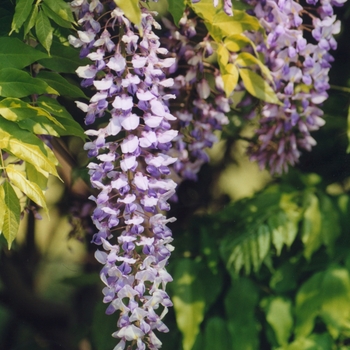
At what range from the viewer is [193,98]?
1.88 meters

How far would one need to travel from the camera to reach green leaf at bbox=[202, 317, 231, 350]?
1.95 meters

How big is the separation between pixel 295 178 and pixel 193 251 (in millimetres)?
384

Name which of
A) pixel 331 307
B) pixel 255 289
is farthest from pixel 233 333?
pixel 331 307

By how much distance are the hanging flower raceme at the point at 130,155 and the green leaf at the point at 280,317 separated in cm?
61

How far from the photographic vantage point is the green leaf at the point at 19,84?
135 centimetres

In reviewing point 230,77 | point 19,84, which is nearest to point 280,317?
point 230,77

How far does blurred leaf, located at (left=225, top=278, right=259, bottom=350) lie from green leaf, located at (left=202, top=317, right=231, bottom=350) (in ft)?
0.07

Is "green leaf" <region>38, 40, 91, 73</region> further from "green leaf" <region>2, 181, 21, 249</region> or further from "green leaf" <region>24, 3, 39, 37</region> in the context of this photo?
"green leaf" <region>2, 181, 21, 249</region>

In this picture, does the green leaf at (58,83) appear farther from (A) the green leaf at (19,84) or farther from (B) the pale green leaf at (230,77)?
(B) the pale green leaf at (230,77)

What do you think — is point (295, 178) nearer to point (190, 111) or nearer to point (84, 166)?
point (190, 111)

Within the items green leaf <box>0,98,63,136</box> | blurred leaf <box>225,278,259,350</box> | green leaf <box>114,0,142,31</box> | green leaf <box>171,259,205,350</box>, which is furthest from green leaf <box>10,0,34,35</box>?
blurred leaf <box>225,278,259,350</box>

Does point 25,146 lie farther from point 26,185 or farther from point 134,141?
point 134,141

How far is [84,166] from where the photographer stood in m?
2.11

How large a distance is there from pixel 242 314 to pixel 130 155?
0.82m
